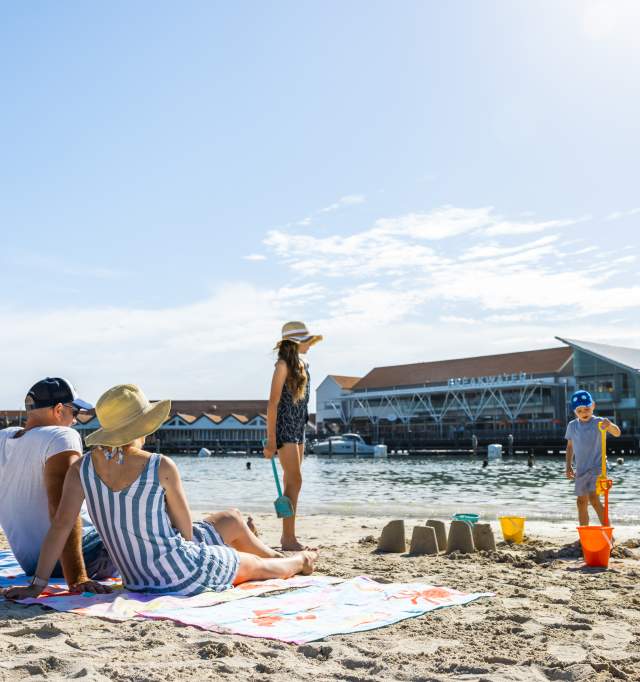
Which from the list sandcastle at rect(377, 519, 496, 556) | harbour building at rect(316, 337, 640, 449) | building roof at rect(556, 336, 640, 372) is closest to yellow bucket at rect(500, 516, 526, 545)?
sandcastle at rect(377, 519, 496, 556)

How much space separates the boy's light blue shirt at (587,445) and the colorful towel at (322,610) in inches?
112

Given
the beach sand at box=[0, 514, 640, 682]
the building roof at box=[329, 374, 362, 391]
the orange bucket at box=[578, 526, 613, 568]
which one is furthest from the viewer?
the building roof at box=[329, 374, 362, 391]

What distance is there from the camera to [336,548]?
6.02 m

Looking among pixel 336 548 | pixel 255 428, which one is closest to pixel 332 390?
pixel 255 428

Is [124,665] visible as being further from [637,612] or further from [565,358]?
[565,358]

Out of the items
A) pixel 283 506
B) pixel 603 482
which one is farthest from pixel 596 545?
pixel 283 506

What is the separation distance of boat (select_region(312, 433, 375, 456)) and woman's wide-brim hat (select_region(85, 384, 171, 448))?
59.9 m

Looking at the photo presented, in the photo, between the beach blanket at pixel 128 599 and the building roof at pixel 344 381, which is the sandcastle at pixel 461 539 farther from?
the building roof at pixel 344 381

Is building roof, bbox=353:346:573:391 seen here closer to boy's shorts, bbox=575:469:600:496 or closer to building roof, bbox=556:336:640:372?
building roof, bbox=556:336:640:372

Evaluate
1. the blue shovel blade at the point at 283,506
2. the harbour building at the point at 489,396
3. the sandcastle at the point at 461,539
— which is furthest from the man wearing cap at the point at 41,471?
the harbour building at the point at 489,396

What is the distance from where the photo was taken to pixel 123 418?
3412mm

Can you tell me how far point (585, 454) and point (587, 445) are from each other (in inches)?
3.2

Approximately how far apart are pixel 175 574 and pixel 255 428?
282 feet

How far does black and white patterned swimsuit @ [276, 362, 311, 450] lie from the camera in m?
5.65
